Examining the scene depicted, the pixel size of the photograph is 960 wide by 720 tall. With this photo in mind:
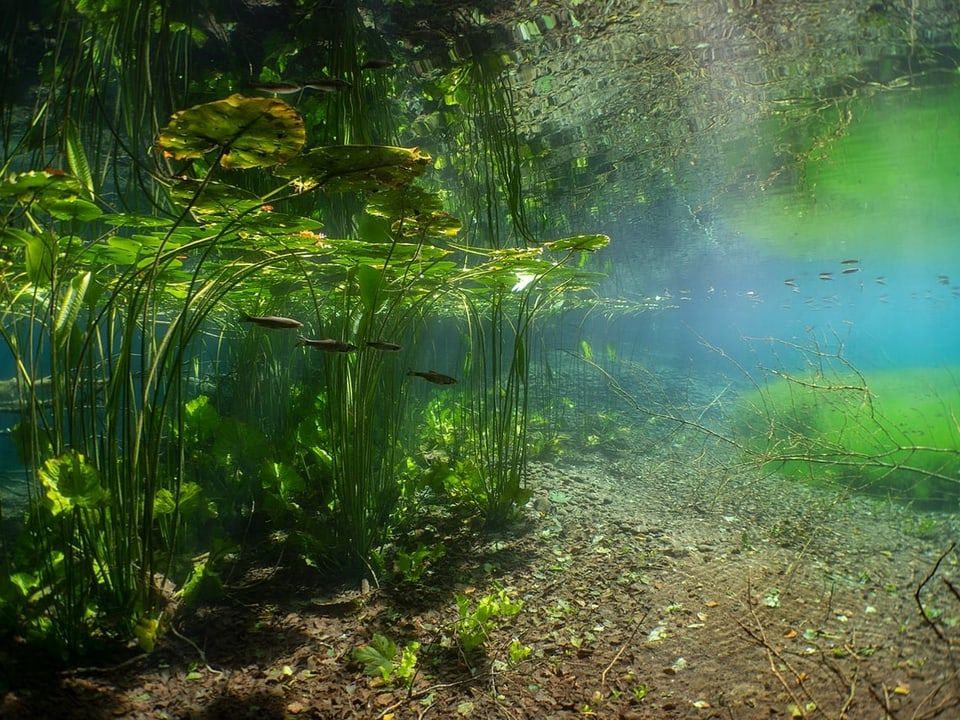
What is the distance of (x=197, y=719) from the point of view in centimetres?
267

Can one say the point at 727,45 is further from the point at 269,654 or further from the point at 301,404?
the point at 269,654

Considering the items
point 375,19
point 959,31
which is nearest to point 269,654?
point 375,19

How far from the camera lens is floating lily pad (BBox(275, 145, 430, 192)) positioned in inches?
118

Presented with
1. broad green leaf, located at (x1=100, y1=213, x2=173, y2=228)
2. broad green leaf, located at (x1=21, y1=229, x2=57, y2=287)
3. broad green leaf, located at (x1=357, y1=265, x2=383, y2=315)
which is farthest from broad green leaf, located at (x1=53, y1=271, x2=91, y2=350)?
broad green leaf, located at (x1=357, y1=265, x2=383, y2=315)

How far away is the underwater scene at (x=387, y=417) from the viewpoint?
295cm

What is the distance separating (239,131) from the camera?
2.66 metres

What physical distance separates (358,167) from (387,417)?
95.7 inches

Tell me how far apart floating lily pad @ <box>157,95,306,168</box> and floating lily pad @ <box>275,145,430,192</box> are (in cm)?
24

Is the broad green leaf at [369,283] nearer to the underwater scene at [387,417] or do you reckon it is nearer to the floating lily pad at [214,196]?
the underwater scene at [387,417]

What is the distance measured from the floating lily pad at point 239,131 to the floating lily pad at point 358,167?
241 mm

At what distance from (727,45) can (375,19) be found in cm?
444

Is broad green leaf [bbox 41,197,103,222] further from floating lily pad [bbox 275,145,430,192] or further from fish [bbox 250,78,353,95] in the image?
fish [bbox 250,78,353,95]

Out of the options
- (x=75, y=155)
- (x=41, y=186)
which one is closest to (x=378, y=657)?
(x=41, y=186)

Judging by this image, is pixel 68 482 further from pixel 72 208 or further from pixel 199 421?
pixel 199 421
